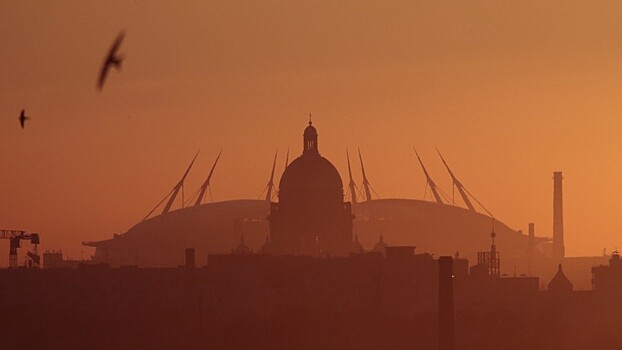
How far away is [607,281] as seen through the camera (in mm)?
167000

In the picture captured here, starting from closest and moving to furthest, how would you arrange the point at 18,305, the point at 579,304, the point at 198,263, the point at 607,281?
the point at 18,305
the point at 579,304
the point at 607,281
the point at 198,263

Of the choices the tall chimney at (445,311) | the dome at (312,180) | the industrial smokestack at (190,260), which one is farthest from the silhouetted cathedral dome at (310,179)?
the tall chimney at (445,311)

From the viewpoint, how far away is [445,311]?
121 meters

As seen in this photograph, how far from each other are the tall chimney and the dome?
151ft

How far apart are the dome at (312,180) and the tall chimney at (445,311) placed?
45.9 m

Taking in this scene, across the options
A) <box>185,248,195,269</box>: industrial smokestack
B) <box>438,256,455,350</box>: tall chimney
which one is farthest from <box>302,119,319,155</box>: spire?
<box>438,256,455,350</box>: tall chimney

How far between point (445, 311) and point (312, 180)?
5244cm

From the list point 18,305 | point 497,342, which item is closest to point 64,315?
point 18,305

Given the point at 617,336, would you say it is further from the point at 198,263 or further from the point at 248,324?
the point at 198,263

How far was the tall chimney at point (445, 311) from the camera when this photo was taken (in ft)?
388

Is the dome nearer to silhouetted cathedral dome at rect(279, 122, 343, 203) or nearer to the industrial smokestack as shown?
silhouetted cathedral dome at rect(279, 122, 343, 203)

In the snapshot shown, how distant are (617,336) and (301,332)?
15970mm

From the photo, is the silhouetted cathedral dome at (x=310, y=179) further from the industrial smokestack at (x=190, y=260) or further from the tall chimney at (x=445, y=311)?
the tall chimney at (x=445, y=311)

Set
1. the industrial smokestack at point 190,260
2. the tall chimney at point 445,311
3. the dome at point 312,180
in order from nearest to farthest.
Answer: the tall chimney at point 445,311 → the industrial smokestack at point 190,260 → the dome at point 312,180
